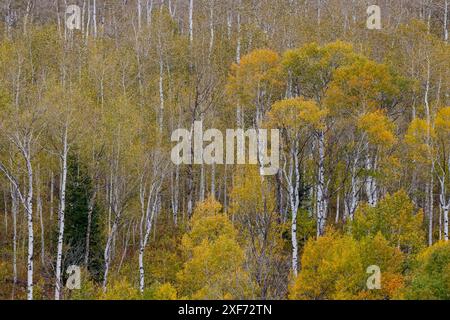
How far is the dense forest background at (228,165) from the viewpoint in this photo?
26.7 metres

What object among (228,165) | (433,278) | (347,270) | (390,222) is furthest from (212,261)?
(228,165)

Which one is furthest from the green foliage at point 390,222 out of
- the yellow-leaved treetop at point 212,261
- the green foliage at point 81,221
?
the green foliage at point 81,221

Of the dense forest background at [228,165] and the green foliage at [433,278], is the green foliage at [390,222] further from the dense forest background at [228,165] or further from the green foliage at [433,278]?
the green foliage at [433,278]

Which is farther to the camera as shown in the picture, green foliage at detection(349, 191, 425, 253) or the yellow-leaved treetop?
green foliage at detection(349, 191, 425, 253)

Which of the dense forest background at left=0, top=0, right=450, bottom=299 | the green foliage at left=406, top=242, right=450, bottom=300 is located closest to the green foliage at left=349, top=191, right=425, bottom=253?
the dense forest background at left=0, top=0, right=450, bottom=299

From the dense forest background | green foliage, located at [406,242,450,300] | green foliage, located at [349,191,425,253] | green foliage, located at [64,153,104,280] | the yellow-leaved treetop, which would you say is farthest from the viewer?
green foliage, located at [64,153,104,280]

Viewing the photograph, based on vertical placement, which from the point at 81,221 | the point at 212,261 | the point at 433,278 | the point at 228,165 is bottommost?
the point at 212,261

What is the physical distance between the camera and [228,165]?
41.6 metres

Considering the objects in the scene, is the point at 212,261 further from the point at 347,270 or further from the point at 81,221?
the point at 81,221

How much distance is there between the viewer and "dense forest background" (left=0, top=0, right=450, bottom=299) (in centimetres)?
2672

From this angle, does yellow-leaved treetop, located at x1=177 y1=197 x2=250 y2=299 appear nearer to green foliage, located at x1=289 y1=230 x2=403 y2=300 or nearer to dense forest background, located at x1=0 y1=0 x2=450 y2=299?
dense forest background, located at x1=0 y1=0 x2=450 y2=299

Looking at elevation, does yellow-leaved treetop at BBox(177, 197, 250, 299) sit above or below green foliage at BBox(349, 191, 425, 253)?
below

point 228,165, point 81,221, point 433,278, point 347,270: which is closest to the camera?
point 433,278
